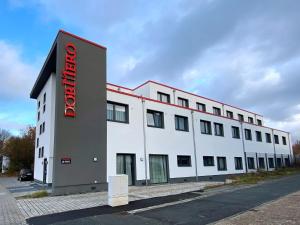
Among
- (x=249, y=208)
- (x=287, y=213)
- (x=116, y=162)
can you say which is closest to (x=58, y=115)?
(x=116, y=162)

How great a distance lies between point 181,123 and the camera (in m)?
25.0

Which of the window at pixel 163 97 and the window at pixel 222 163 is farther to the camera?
the window at pixel 163 97

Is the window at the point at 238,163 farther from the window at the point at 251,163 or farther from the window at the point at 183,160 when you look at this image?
the window at the point at 183,160

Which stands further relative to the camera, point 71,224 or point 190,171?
point 190,171

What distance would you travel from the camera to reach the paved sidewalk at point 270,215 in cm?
770

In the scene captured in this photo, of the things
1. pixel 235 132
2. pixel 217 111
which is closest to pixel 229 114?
pixel 217 111

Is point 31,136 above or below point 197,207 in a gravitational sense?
above

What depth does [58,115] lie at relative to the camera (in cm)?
1597

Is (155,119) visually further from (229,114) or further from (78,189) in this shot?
(229,114)

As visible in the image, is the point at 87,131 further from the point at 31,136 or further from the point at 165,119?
the point at 31,136

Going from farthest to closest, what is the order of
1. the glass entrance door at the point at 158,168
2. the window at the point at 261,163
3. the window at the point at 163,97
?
the window at the point at 261,163 < the window at the point at 163,97 < the glass entrance door at the point at 158,168

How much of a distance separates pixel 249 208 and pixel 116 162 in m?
10.7

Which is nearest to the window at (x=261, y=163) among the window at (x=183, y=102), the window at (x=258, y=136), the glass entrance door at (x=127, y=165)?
the window at (x=258, y=136)

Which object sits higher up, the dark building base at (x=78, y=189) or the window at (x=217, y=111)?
the window at (x=217, y=111)
